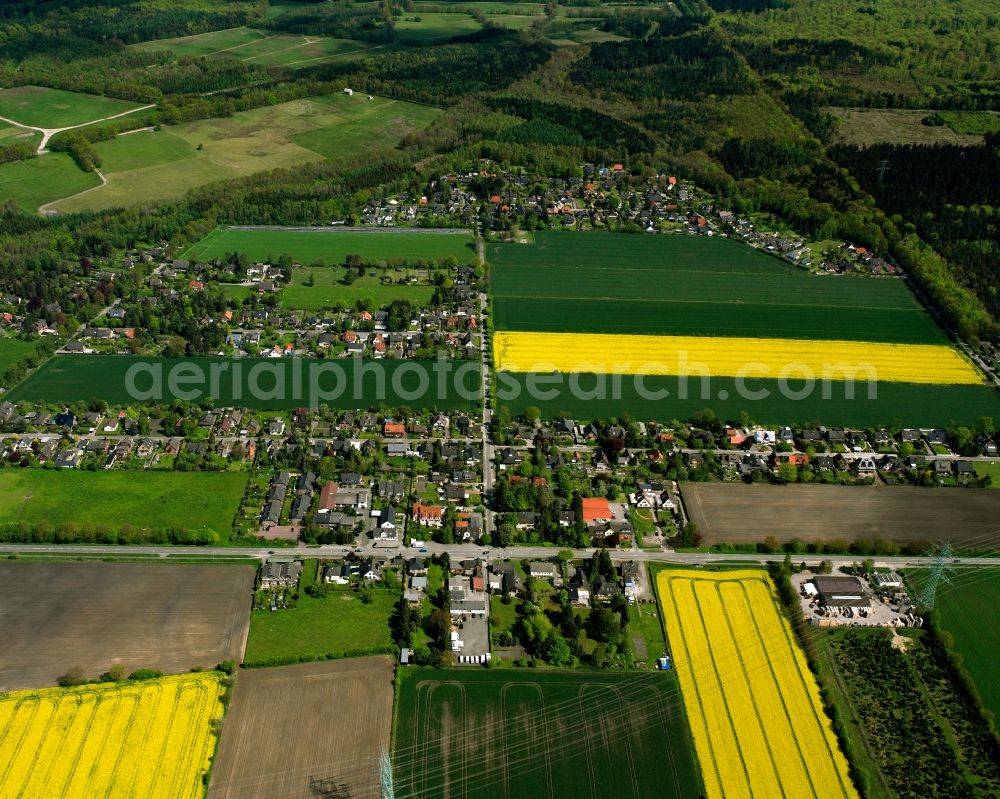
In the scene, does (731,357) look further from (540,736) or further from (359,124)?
(359,124)

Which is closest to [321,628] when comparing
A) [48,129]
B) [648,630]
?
[648,630]

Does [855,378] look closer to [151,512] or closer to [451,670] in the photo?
[451,670]

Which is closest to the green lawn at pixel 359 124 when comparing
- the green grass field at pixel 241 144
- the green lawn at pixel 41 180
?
the green grass field at pixel 241 144

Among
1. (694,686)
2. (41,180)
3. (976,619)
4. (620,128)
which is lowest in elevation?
(976,619)

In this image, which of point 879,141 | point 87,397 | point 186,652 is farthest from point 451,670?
point 879,141

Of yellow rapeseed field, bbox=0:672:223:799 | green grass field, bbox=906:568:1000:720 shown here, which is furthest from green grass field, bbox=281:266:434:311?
green grass field, bbox=906:568:1000:720
